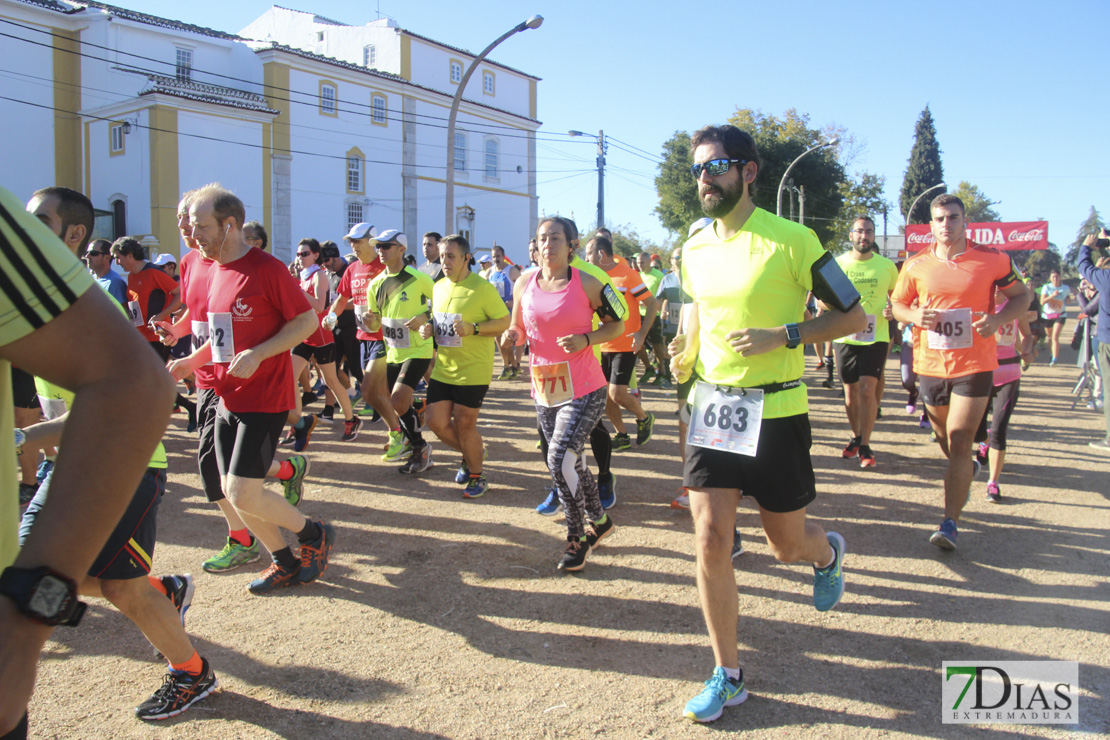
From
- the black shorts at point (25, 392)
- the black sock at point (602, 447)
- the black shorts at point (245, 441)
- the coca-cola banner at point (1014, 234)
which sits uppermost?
the coca-cola banner at point (1014, 234)

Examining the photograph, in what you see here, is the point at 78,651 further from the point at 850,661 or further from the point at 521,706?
the point at 850,661

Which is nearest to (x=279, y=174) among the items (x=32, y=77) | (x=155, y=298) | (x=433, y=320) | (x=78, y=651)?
(x=32, y=77)

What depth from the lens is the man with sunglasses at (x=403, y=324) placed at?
685cm

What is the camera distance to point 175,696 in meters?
3.05

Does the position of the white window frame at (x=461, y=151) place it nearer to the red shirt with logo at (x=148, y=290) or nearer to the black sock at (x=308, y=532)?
the red shirt with logo at (x=148, y=290)

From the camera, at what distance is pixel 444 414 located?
610 centimetres

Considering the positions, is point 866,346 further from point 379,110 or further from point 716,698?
point 379,110

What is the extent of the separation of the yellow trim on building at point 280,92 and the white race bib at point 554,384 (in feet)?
116

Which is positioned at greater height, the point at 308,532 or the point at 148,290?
the point at 148,290

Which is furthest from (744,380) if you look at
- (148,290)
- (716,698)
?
(148,290)

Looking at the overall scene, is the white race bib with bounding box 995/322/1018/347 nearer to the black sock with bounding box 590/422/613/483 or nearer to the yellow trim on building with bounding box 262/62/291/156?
the black sock with bounding box 590/422/613/483

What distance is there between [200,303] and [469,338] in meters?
2.22

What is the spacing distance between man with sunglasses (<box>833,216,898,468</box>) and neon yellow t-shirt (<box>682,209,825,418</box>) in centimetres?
421

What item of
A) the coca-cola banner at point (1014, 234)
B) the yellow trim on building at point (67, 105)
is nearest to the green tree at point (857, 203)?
the coca-cola banner at point (1014, 234)
